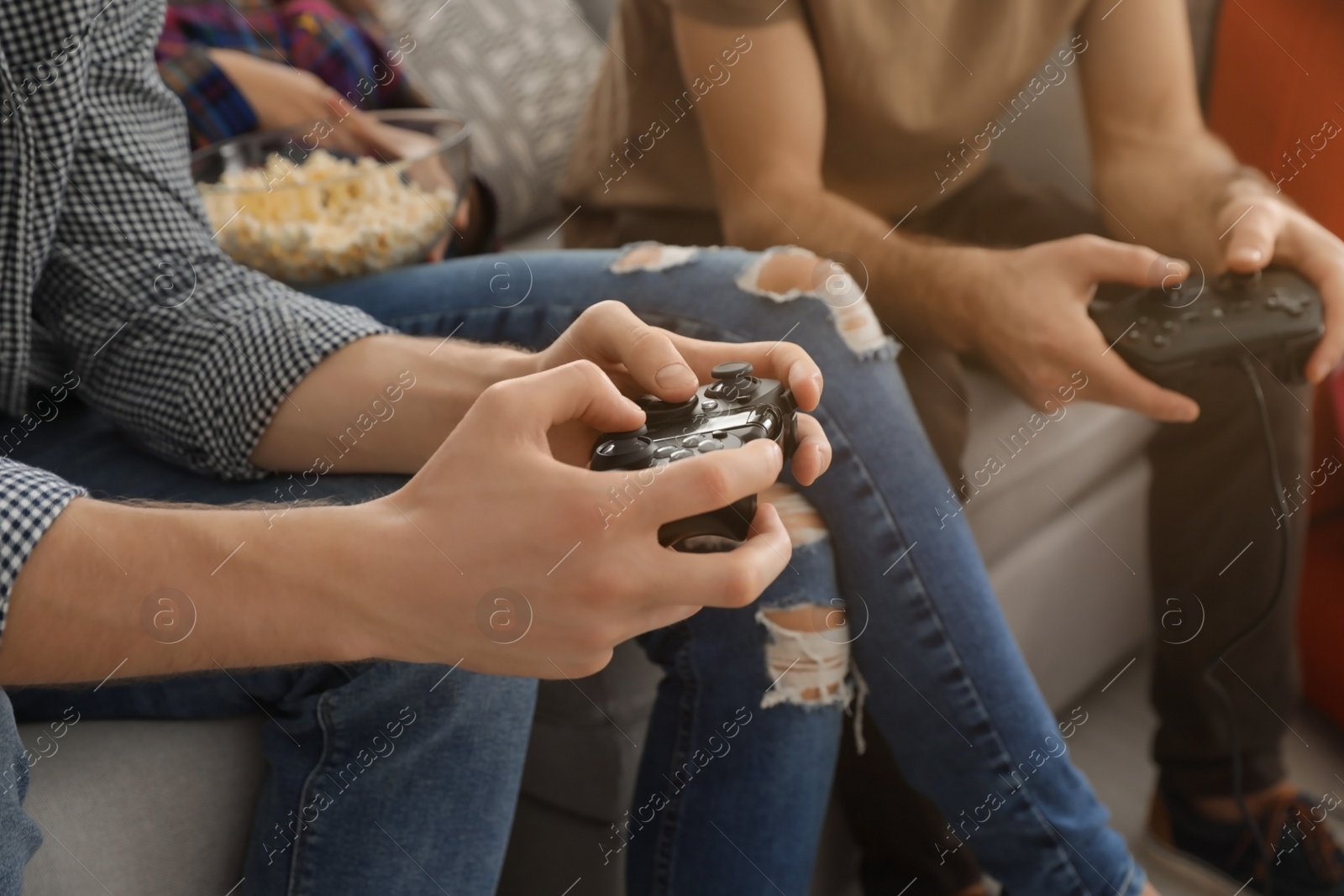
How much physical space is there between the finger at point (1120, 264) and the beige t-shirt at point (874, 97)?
0.61ft

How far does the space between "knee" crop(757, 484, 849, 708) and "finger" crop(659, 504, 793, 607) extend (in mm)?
148

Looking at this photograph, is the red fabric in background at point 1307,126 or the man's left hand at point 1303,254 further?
the red fabric in background at point 1307,126

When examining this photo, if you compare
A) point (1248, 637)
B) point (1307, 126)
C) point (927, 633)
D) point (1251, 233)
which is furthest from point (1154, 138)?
point (927, 633)

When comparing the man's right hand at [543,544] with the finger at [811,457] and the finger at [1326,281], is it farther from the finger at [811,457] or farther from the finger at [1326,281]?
the finger at [1326,281]

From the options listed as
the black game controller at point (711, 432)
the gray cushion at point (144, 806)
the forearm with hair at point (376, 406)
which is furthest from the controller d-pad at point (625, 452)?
the gray cushion at point (144, 806)

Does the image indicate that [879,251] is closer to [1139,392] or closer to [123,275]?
[1139,392]

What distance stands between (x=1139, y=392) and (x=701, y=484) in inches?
15.3

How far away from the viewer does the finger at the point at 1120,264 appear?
53cm

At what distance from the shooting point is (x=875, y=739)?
0.61 m

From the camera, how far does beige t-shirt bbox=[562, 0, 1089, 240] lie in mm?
694

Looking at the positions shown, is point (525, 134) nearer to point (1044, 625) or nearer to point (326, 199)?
point (326, 199)

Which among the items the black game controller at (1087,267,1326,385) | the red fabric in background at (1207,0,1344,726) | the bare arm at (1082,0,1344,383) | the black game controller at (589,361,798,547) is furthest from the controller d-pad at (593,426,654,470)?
the red fabric in background at (1207,0,1344,726)

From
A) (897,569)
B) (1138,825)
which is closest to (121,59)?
(897,569)

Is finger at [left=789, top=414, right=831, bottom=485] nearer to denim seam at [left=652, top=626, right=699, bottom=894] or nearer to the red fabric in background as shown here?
denim seam at [left=652, top=626, right=699, bottom=894]
